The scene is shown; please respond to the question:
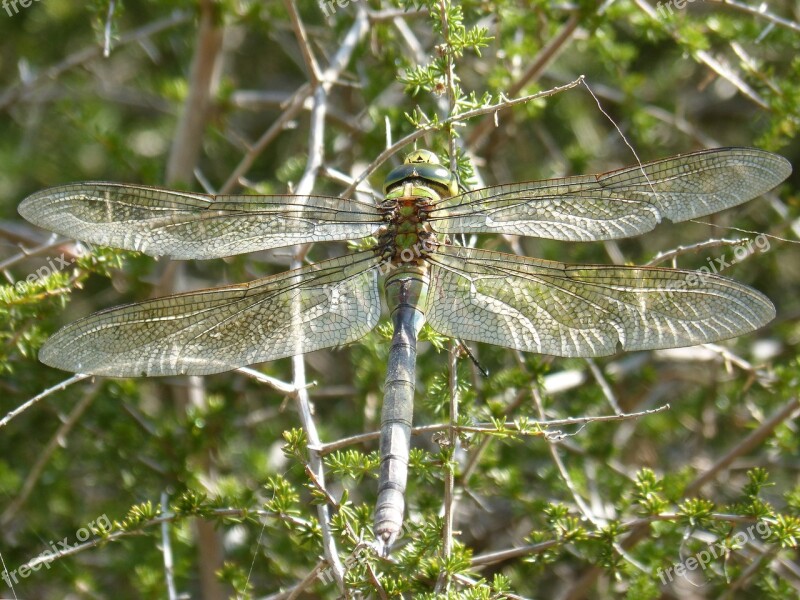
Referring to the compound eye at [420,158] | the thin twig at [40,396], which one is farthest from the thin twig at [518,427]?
the compound eye at [420,158]

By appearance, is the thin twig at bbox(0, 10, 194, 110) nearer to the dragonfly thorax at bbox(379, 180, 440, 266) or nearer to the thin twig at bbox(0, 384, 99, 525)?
the thin twig at bbox(0, 384, 99, 525)

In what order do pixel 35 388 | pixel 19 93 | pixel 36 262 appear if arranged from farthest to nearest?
pixel 36 262
pixel 19 93
pixel 35 388

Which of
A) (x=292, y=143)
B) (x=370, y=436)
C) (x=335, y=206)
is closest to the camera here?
(x=370, y=436)

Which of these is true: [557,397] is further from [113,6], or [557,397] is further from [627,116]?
[113,6]

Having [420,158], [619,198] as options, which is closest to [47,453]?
[420,158]

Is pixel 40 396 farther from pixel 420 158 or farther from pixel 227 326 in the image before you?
pixel 420 158

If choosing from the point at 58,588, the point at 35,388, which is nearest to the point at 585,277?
the point at 35,388

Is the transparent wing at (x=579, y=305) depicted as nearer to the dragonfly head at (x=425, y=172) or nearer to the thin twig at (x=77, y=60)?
the dragonfly head at (x=425, y=172)
